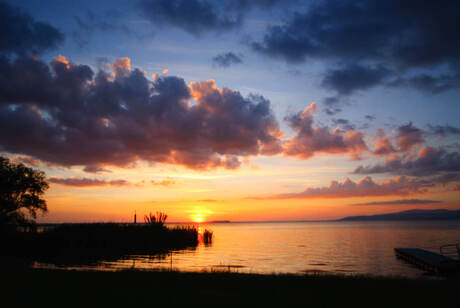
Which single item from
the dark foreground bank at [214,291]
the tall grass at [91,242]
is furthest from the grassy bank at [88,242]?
Answer: the dark foreground bank at [214,291]

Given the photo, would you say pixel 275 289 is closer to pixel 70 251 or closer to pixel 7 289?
pixel 7 289

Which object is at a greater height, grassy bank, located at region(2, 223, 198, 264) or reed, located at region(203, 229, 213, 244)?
grassy bank, located at region(2, 223, 198, 264)

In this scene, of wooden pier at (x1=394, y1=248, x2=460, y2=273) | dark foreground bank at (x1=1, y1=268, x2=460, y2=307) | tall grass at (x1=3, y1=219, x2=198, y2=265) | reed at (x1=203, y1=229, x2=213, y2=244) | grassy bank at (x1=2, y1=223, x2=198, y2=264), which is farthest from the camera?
reed at (x1=203, y1=229, x2=213, y2=244)

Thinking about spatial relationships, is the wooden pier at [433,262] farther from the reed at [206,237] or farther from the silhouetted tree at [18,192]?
the silhouetted tree at [18,192]

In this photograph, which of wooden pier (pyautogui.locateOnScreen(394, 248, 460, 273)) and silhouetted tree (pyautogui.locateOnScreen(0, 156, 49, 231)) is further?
silhouetted tree (pyautogui.locateOnScreen(0, 156, 49, 231))

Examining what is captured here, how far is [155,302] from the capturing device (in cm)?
998

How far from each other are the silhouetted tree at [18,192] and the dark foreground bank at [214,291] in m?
37.8

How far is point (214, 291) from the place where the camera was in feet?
37.9

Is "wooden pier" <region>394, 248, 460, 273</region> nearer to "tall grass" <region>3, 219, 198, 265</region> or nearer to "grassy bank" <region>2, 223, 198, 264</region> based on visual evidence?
"tall grass" <region>3, 219, 198, 265</region>

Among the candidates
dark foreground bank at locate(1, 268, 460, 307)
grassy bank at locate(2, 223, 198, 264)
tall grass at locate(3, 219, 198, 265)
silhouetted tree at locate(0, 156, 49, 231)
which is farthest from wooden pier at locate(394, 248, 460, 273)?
silhouetted tree at locate(0, 156, 49, 231)

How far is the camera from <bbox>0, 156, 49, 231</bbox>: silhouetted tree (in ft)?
149

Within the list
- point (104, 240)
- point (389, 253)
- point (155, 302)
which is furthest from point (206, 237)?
point (155, 302)

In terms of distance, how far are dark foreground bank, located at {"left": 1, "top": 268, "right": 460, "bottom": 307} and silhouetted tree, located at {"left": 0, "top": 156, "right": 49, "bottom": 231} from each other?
1487 inches

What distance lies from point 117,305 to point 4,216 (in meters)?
46.3
